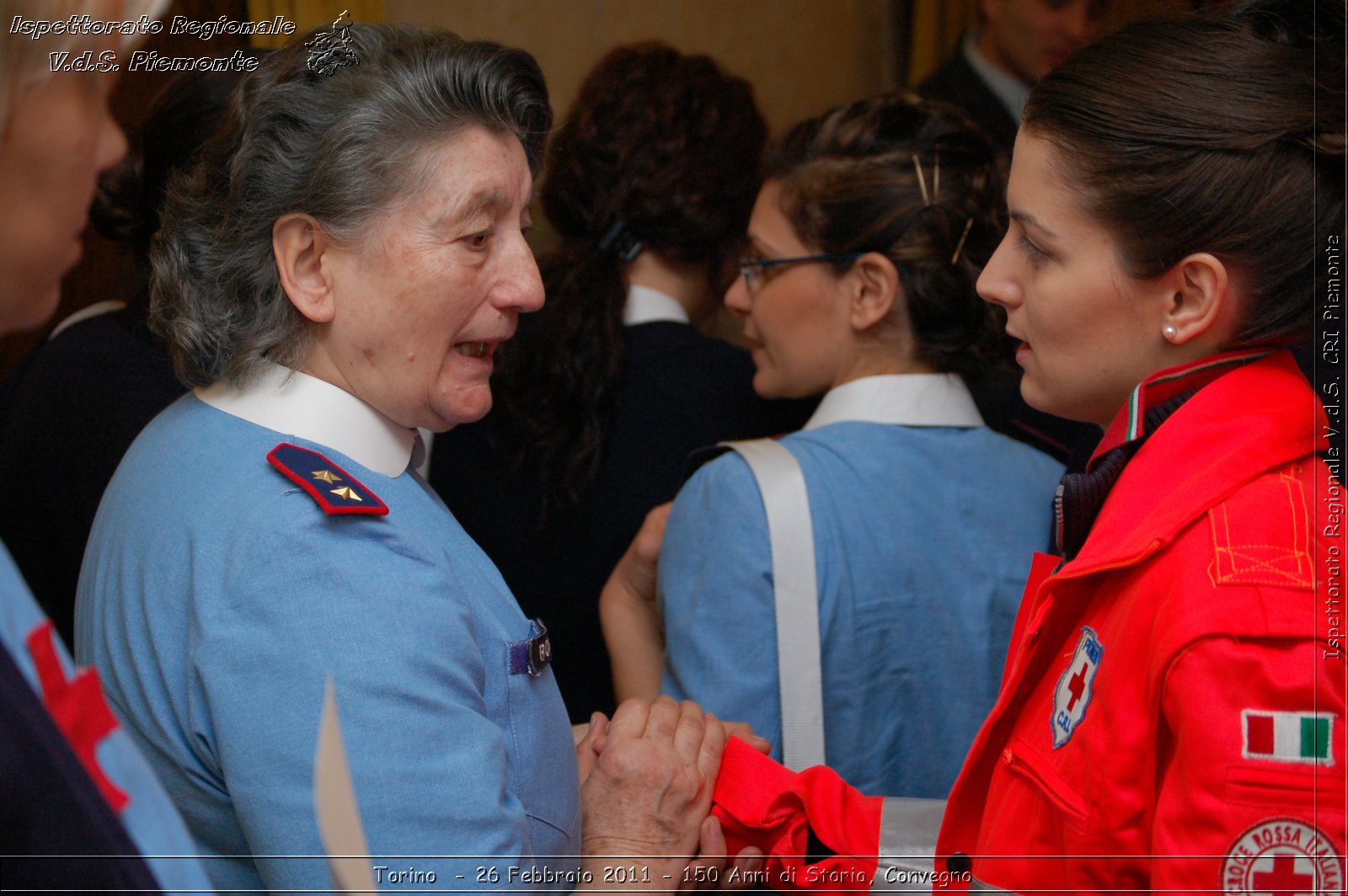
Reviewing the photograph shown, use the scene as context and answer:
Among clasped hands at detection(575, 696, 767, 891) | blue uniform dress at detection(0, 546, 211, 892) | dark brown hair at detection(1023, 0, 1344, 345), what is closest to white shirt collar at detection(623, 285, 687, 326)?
clasped hands at detection(575, 696, 767, 891)

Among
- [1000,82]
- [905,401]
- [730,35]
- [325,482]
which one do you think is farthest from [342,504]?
[1000,82]

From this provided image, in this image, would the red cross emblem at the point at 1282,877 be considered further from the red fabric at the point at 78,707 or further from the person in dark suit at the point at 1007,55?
the person in dark suit at the point at 1007,55

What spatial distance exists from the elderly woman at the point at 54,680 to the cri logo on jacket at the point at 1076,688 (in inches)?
29.0

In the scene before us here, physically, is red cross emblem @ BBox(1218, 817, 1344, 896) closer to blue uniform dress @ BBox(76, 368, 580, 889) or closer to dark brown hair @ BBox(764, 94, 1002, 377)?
blue uniform dress @ BBox(76, 368, 580, 889)

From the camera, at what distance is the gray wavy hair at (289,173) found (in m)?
1.13

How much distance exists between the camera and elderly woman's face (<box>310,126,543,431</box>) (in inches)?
45.4

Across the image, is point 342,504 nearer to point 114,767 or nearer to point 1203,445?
point 114,767

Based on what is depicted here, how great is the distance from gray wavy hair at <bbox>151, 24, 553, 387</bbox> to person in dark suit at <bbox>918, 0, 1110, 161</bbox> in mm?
1986

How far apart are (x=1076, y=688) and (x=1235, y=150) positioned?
0.52 metres

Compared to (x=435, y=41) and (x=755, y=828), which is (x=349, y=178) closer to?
(x=435, y=41)

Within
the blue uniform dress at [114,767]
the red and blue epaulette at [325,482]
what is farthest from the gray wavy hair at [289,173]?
the blue uniform dress at [114,767]

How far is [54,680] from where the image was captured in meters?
0.64

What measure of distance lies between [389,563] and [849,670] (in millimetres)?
764

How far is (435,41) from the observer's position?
122 cm
